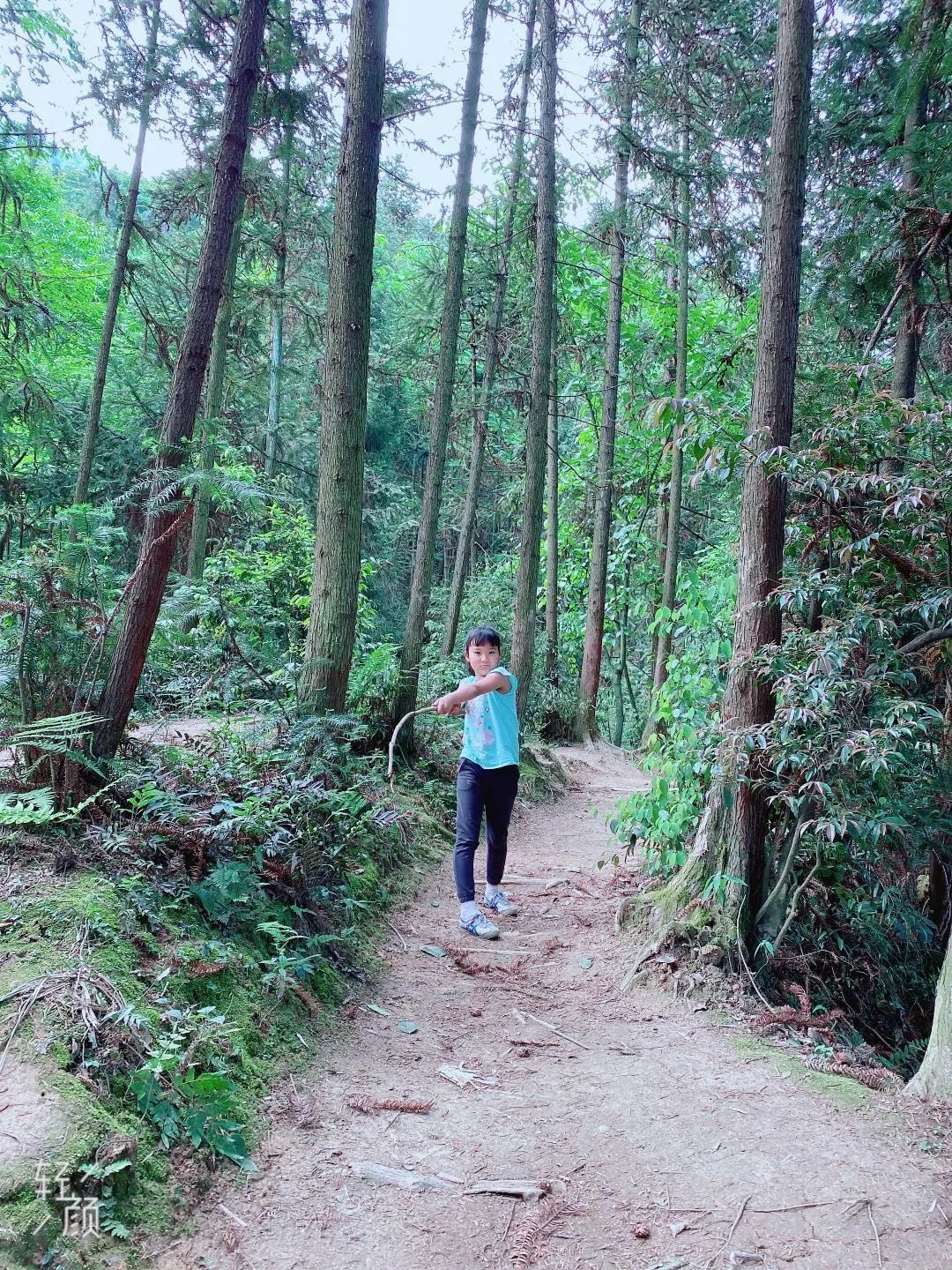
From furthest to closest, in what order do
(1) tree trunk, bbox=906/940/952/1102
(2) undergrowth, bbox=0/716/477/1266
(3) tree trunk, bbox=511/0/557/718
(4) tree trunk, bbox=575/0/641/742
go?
(4) tree trunk, bbox=575/0/641/742 → (3) tree trunk, bbox=511/0/557/718 → (1) tree trunk, bbox=906/940/952/1102 → (2) undergrowth, bbox=0/716/477/1266

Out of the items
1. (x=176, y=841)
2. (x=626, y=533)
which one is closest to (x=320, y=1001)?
(x=176, y=841)

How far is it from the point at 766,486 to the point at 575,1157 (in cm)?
361

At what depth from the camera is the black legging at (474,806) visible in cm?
Result: 533

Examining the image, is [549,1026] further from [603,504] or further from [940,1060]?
[603,504]

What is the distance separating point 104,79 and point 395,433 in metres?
17.5

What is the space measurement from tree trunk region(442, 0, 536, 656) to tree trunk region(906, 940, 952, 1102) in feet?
39.4

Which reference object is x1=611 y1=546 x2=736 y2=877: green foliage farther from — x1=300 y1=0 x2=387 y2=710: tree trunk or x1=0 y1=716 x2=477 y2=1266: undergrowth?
x1=300 y1=0 x2=387 y2=710: tree trunk

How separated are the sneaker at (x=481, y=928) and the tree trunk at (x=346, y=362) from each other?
2.08 m

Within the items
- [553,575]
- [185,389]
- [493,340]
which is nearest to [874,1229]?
[185,389]

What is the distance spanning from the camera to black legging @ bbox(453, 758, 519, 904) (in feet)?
17.5

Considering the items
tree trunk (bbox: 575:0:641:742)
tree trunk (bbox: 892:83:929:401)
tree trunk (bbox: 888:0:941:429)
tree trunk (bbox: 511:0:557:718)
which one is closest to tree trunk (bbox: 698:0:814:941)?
tree trunk (bbox: 888:0:941:429)

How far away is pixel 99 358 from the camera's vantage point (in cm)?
1280

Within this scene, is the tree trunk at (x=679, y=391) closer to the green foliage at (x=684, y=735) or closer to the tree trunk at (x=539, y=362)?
the tree trunk at (x=539, y=362)

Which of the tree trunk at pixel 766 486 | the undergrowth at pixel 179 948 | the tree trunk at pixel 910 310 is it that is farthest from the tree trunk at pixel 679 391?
the undergrowth at pixel 179 948
